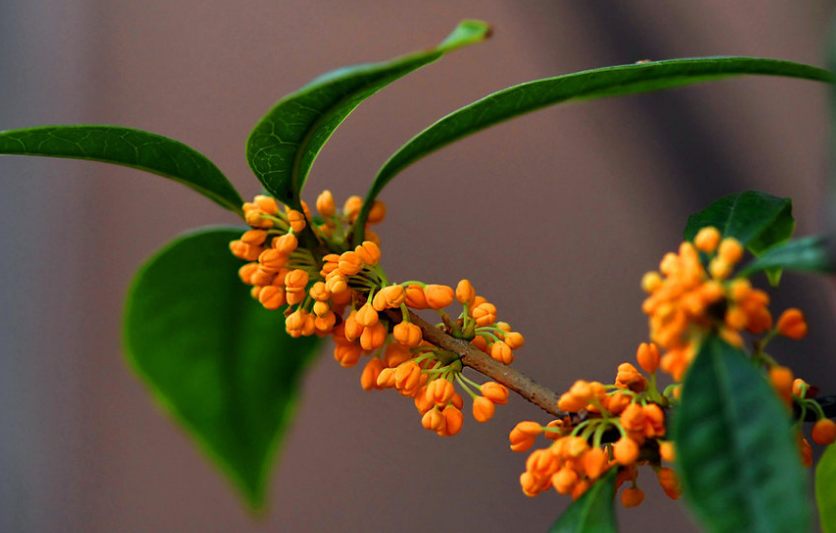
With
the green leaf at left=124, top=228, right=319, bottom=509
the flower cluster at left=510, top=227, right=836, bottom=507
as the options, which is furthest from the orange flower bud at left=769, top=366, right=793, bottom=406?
the green leaf at left=124, top=228, right=319, bottom=509

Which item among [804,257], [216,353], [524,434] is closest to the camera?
[804,257]

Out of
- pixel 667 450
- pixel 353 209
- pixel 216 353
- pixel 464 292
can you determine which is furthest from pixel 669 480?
pixel 216 353

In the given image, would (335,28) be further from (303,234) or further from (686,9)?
(303,234)

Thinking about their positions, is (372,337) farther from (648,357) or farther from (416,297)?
(648,357)

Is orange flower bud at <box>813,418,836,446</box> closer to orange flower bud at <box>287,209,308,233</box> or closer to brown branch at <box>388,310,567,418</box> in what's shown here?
brown branch at <box>388,310,567,418</box>

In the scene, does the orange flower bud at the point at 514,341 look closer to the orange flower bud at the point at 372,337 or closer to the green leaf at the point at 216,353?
the orange flower bud at the point at 372,337
